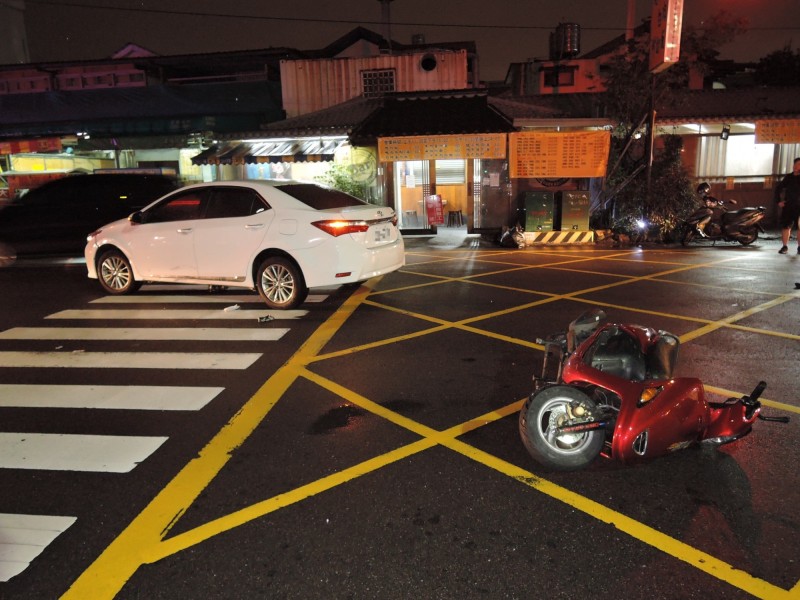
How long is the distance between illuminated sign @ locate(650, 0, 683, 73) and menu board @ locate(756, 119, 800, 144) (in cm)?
490

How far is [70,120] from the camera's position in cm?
2125

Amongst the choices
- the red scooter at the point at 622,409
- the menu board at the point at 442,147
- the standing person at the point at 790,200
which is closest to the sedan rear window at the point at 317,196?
the red scooter at the point at 622,409

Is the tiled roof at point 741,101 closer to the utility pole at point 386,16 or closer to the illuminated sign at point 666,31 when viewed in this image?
the illuminated sign at point 666,31

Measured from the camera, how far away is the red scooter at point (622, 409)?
3.28m

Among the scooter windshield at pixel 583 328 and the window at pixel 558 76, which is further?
the window at pixel 558 76

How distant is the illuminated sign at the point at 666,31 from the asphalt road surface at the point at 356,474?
25.1 ft

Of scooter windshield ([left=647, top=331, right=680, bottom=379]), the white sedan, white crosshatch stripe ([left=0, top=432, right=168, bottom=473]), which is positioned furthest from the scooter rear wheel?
white crosshatch stripe ([left=0, top=432, right=168, bottom=473])

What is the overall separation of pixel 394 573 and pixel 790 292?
839 cm

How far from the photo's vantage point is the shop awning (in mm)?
15616

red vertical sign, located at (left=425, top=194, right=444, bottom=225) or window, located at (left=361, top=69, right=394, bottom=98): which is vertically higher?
window, located at (left=361, top=69, right=394, bottom=98)

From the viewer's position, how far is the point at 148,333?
6.98 m

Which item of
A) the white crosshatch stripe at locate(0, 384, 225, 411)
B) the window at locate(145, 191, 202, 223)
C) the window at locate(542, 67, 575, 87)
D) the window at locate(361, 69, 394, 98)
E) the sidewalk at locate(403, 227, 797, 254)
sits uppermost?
the window at locate(542, 67, 575, 87)

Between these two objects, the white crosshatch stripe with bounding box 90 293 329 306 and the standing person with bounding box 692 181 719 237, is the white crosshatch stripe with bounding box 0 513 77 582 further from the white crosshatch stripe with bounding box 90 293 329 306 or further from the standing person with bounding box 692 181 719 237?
the standing person with bounding box 692 181 719 237

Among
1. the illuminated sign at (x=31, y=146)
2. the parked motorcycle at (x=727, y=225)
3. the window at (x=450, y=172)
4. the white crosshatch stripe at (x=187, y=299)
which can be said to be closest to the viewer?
the white crosshatch stripe at (x=187, y=299)
